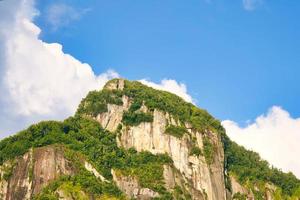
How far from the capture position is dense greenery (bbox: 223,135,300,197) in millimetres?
120875

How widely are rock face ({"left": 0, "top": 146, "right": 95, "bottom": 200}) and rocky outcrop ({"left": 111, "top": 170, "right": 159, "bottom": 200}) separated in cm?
416

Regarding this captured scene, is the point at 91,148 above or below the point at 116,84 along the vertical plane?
below

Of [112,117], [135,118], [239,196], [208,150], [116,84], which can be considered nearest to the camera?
[208,150]

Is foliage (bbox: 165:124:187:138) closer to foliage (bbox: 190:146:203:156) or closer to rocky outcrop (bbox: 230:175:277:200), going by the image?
foliage (bbox: 190:146:203:156)

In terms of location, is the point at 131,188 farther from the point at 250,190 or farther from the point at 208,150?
the point at 250,190

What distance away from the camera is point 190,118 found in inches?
4761

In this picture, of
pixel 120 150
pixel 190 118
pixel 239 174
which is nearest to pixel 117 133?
pixel 120 150

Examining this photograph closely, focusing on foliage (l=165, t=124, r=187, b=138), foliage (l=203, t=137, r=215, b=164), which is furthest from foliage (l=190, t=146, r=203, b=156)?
foliage (l=165, t=124, r=187, b=138)

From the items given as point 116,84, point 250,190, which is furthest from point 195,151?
point 116,84

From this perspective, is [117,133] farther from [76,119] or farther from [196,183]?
[196,183]

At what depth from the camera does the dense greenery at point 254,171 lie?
121 metres

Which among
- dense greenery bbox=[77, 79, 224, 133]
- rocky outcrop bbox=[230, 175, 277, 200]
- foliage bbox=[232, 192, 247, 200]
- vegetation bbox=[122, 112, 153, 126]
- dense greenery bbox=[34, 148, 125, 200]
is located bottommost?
dense greenery bbox=[34, 148, 125, 200]

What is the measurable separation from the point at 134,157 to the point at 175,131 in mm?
8310

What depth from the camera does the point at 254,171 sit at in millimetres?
121062
